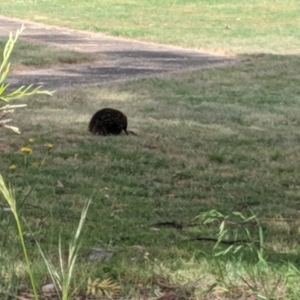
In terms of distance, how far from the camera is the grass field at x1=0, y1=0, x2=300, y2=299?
11.4 ft

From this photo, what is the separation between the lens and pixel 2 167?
6047 millimetres

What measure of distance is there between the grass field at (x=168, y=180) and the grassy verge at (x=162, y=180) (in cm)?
1

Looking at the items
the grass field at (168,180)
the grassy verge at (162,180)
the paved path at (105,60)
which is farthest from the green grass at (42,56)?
the grassy verge at (162,180)

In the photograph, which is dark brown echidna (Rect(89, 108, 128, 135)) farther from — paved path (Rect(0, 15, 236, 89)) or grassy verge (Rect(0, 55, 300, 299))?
paved path (Rect(0, 15, 236, 89))

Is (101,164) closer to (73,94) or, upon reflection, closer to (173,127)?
(173,127)

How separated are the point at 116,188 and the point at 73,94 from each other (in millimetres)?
4738

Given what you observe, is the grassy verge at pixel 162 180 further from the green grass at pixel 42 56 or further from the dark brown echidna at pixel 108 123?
the green grass at pixel 42 56

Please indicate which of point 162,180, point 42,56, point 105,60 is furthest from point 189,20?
point 162,180

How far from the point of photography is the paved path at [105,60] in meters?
11.9

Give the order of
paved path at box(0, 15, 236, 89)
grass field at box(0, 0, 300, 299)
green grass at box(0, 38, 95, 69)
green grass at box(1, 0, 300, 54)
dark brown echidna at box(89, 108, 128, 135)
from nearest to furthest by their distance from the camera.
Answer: grass field at box(0, 0, 300, 299) < dark brown echidna at box(89, 108, 128, 135) < paved path at box(0, 15, 236, 89) < green grass at box(0, 38, 95, 69) < green grass at box(1, 0, 300, 54)

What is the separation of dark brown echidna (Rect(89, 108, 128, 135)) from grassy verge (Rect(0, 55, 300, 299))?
0.12m

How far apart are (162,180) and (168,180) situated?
42mm

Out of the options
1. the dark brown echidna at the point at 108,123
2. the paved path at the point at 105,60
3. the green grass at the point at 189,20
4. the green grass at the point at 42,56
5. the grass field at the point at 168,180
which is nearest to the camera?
the grass field at the point at 168,180

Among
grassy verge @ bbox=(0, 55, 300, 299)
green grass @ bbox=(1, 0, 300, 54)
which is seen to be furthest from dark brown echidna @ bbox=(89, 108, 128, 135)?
green grass @ bbox=(1, 0, 300, 54)
